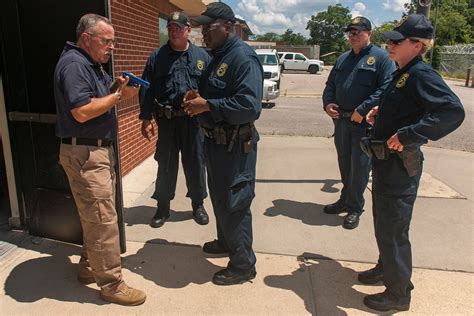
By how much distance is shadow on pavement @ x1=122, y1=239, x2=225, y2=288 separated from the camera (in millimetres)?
3053

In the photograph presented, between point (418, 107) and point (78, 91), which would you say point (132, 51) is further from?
point (418, 107)

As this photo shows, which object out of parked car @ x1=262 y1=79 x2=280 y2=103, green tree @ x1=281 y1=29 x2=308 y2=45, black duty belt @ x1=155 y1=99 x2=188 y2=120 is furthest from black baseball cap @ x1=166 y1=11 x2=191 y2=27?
green tree @ x1=281 y1=29 x2=308 y2=45

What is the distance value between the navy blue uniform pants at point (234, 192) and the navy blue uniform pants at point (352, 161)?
4.97 feet

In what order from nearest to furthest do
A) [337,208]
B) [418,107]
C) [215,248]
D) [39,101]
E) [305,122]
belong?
[418,107], [39,101], [215,248], [337,208], [305,122]

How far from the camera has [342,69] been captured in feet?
13.4

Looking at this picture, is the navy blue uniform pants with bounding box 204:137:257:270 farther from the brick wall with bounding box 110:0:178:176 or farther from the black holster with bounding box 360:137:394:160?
the brick wall with bounding box 110:0:178:176

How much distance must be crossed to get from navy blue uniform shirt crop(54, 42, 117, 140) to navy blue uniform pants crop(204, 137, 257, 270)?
2.46ft

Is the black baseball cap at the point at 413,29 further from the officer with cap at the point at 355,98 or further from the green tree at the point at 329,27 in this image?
the green tree at the point at 329,27

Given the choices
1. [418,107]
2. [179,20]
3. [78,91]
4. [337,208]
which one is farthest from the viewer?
[337,208]

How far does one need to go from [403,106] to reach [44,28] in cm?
265

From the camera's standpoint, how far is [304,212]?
444 centimetres

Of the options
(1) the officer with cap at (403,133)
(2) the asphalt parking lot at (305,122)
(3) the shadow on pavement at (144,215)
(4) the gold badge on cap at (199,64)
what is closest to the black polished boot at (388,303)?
(1) the officer with cap at (403,133)

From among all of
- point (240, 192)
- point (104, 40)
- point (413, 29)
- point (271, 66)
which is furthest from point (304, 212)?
point (271, 66)

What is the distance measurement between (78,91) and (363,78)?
107 inches
